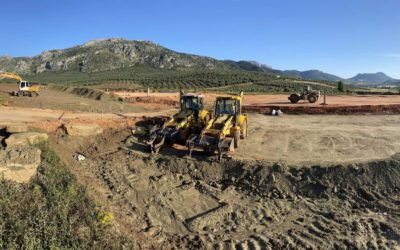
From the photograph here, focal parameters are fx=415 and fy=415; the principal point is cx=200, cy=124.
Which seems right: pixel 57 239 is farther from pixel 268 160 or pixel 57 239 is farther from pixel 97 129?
pixel 97 129

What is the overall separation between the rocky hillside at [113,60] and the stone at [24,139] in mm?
132801

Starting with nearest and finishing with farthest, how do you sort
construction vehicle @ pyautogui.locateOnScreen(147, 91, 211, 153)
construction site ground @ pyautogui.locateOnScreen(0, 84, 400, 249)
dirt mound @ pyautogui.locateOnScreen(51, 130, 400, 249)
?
dirt mound @ pyautogui.locateOnScreen(51, 130, 400, 249), construction site ground @ pyautogui.locateOnScreen(0, 84, 400, 249), construction vehicle @ pyautogui.locateOnScreen(147, 91, 211, 153)

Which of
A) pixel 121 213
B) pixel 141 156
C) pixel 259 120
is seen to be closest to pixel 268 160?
pixel 141 156

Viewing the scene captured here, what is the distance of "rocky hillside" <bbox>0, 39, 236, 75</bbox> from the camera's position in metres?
152

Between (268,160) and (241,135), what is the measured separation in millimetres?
4060

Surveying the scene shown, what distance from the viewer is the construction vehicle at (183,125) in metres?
17.9

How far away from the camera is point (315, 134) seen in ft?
66.5

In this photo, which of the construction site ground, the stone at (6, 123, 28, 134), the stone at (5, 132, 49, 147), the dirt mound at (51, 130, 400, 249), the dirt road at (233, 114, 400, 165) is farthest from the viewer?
the dirt road at (233, 114, 400, 165)

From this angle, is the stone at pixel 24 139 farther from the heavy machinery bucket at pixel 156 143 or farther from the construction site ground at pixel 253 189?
the heavy machinery bucket at pixel 156 143

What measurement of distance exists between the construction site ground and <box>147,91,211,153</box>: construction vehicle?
0.53 metres

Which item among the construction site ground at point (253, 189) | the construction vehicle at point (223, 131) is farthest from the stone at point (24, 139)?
the construction vehicle at point (223, 131)

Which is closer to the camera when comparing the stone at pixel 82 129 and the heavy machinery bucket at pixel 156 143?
the heavy machinery bucket at pixel 156 143

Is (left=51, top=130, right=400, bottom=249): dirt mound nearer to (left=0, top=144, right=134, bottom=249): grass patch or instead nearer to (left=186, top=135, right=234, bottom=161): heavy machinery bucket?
(left=186, top=135, right=234, bottom=161): heavy machinery bucket

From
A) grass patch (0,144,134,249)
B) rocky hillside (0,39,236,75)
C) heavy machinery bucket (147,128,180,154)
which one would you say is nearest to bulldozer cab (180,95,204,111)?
heavy machinery bucket (147,128,180,154)
